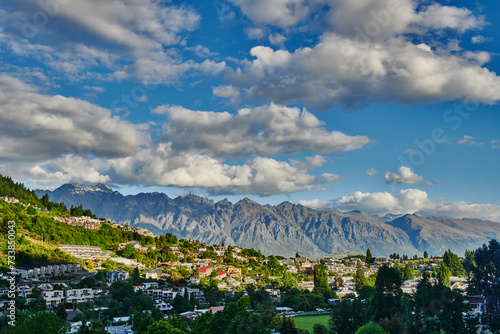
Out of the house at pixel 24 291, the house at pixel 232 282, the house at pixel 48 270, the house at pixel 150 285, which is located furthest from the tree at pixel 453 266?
the house at pixel 24 291

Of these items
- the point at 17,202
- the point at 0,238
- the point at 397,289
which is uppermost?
the point at 17,202

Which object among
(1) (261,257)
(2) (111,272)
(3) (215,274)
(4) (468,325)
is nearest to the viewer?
(4) (468,325)

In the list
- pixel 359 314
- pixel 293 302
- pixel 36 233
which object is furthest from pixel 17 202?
pixel 359 314

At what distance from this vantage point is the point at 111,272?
3807 inches

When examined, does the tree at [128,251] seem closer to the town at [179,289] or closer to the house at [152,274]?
the town at [179,289]

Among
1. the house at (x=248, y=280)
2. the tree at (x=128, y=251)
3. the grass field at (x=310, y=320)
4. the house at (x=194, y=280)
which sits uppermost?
the tree at (x=128, y=251)

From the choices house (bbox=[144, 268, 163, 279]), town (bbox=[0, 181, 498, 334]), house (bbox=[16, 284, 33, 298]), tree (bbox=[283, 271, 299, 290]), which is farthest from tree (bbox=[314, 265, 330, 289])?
house (bbox=[16, 284, 33, 298])

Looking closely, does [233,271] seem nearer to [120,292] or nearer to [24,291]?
[120,292]

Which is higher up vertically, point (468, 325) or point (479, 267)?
point (479, 267)

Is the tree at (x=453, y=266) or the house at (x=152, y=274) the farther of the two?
the tree at (x=453, y=266)

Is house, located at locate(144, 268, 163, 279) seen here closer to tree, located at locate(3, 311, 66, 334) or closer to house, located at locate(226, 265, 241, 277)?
house, located at locate(226, 265, 241, 277)

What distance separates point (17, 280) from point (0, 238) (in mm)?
14315

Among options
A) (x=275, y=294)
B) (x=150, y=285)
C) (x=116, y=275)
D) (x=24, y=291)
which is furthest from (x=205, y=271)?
(x=24, y=291)

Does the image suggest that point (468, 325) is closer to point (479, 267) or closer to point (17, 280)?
point (479, 267)
